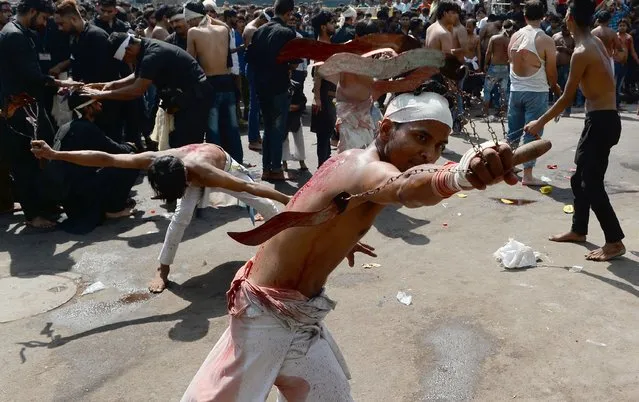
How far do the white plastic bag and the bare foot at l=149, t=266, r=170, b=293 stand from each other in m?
2.81

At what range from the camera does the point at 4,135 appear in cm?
730

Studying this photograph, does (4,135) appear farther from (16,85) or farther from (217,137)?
(217,137)

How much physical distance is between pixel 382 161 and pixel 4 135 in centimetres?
601

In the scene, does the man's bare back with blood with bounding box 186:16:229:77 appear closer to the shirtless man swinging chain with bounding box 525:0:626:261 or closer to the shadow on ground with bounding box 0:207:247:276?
the shadow on ground with bounding box 0:207:247:276

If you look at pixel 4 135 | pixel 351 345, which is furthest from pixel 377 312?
pixel 4 135

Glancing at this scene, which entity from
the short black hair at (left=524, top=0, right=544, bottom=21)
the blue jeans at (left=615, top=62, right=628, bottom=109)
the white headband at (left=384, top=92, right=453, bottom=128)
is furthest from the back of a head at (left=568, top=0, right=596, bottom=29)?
the blue jeans at (left=615, top=62, right=628, bottom=109)

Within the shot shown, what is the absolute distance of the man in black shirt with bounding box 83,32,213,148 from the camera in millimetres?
7191

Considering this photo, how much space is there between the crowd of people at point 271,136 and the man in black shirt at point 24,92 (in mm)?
16

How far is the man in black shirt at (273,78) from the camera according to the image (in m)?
8.24

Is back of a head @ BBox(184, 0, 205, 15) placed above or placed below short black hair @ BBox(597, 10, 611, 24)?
above

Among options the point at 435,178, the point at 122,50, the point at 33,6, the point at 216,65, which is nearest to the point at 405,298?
the point at 435,178

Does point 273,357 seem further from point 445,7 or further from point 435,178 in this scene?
point 445,7

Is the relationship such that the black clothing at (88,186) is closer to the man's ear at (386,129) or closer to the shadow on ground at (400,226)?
the shadow on ground at (400,226)

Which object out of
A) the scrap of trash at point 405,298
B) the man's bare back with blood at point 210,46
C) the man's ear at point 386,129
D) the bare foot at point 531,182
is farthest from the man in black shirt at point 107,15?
the man's ear at point 386,129
